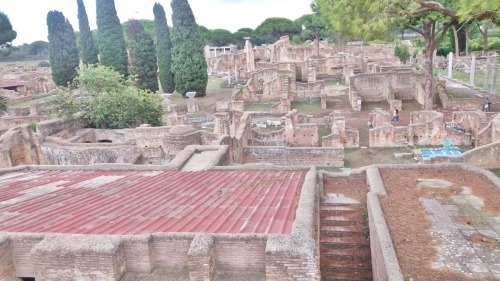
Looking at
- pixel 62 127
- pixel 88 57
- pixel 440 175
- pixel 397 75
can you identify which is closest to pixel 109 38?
pixel 88 57

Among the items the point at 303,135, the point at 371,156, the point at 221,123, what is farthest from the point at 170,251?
the point at 221,123

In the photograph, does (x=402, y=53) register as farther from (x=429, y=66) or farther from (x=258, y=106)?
(x=429, y=66)

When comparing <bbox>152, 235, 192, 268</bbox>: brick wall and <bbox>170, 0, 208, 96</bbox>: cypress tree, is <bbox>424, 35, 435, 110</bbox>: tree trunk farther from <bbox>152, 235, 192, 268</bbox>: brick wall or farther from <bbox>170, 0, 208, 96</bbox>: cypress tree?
<bbox>152, 235, 192, 268</bbox>: brick wall

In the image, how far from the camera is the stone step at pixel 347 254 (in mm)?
7789

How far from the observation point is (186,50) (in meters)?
37.1

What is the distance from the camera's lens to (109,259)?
5.26 meters

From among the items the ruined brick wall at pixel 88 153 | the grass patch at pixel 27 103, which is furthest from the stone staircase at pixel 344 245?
the grass patch at pixel 27 103

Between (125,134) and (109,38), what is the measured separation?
19.9m

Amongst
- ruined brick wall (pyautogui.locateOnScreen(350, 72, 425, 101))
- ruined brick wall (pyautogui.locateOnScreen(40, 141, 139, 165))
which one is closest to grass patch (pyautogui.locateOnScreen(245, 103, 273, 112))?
ruined brick wall (pyautogui.locateOnScreen(350, 72, 425, 101))

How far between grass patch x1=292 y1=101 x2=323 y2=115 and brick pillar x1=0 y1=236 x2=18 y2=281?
1038 inches

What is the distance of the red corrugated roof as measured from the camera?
6.29 metres

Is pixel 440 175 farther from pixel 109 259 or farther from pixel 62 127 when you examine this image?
pixel 62 127

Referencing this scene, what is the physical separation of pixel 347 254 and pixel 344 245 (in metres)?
0.19

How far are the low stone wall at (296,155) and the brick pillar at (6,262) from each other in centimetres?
1364
